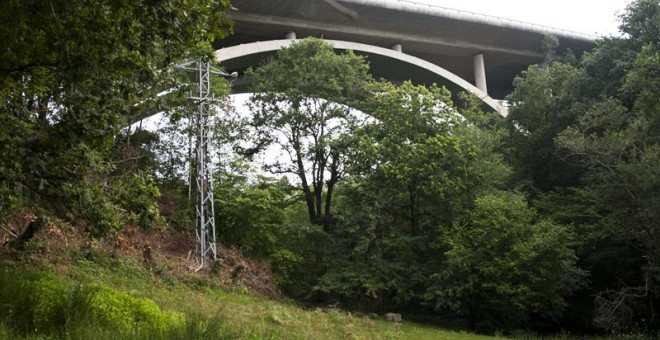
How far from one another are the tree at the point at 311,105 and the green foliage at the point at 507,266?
20.9ft

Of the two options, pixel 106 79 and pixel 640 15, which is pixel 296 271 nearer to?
pixel 106 79

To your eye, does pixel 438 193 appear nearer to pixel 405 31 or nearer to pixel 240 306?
pixel 240 306

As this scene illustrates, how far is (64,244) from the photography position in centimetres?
1445

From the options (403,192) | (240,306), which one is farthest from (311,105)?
(240,306)

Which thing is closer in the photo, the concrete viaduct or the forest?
the forest

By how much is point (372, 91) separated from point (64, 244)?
13.1 meters

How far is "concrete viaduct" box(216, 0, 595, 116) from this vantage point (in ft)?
91.4

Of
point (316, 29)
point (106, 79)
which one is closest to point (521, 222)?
point (106, 79)

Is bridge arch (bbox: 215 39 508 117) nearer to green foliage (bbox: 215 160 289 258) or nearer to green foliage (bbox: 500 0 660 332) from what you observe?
green foliage (bbox: 215 160 289 258)

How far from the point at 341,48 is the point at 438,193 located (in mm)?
11831

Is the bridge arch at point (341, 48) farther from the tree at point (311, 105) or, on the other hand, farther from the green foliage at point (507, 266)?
the green foliage at point (507, 266)

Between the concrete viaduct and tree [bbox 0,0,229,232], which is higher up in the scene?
the concrete viaduct

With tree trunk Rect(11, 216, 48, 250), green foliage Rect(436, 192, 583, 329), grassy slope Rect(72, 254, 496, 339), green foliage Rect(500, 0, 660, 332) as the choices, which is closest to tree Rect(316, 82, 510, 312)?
green foliage Rect(436, 192, 583, 329)

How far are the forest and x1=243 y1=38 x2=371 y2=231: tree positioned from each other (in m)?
0.06
